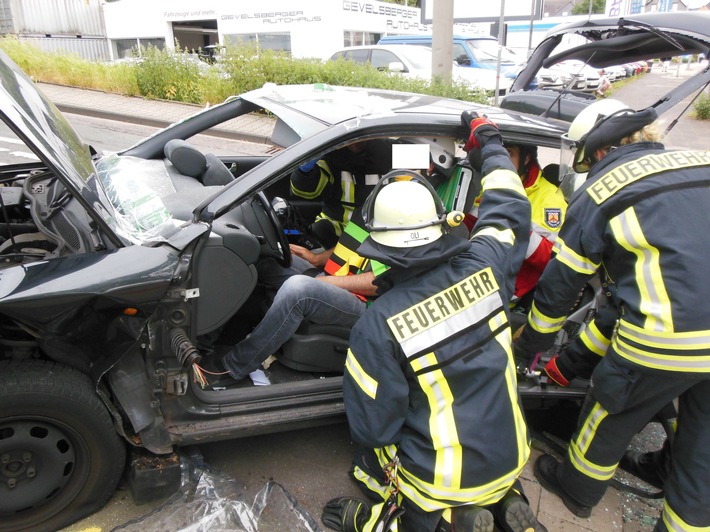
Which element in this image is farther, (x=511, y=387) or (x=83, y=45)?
(x=83, y=45)

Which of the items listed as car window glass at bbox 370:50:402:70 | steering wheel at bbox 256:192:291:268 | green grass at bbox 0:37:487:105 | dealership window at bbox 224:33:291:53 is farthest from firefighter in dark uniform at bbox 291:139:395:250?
A: dealership window at bbox 224:33:291:53

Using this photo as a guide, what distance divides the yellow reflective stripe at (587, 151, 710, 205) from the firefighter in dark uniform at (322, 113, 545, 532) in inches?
19.4

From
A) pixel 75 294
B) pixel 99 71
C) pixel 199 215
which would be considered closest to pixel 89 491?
pixel 75 294

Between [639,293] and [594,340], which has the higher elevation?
[639,293]

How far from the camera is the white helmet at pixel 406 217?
1774 millimetres

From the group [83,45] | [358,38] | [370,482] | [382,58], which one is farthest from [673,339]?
[83,45]

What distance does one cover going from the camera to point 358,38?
21703 millimetres

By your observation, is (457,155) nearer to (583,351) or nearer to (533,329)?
(533,329)

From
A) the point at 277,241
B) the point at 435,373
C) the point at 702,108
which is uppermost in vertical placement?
the point at 277,241

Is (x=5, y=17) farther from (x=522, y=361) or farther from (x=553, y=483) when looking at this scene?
(x=553, y=483)

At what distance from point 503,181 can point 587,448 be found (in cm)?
118

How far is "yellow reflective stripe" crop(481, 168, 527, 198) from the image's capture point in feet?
7.31

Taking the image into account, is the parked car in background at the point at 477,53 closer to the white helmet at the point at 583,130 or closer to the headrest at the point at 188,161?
the white helmet at the point at 583,130

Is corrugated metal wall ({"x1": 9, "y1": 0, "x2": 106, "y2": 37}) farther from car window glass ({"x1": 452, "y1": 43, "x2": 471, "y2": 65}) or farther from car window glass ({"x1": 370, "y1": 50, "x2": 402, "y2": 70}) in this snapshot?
car window glass ({"x1": 452, "y1": 43, "x2": 471, "y2": 65})
